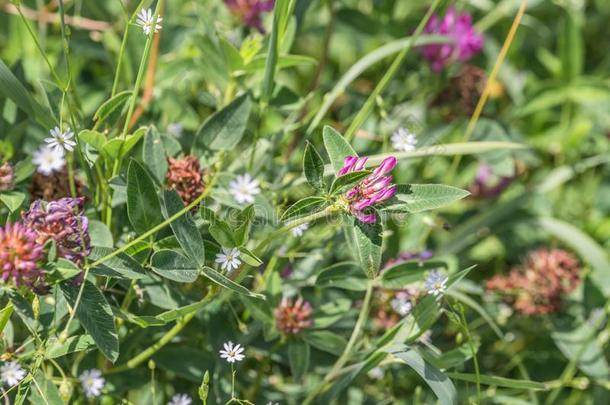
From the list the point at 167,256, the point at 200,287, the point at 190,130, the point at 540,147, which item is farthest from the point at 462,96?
the point at 167,256

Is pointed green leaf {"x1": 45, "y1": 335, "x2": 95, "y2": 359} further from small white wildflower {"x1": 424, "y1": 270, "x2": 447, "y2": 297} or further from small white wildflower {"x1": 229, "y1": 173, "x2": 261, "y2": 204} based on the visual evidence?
small white wildflower {"x1": 424, "y1": 270, "x2": 447, "y2": 297}

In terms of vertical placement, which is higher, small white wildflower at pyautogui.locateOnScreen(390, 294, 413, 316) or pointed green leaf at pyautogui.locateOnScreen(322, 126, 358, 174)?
pointed green leaf at pyautogui.locateOnScreen(322, 126, 358, 174)

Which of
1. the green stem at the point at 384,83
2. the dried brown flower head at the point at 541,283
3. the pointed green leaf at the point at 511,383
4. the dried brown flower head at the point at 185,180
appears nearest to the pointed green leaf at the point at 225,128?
the dried brown flower head at the point at 185,180

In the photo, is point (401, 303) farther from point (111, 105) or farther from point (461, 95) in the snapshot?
point (461, 95)

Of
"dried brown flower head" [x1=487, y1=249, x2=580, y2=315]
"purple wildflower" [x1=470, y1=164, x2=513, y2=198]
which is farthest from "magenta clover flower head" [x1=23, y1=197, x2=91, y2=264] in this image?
"purple wildflower" [x1=470, y1=164, x2=513, y2=198]

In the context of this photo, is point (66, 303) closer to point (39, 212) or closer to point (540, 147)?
point (39, 212)

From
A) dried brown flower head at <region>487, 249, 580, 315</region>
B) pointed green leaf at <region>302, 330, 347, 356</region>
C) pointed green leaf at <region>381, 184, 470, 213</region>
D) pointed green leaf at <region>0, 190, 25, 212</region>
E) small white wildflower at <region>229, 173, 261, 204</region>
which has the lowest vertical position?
dried brown flower head at <region>487, 249, 580, 315</region>

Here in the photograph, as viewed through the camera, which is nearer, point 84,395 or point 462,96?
point 84,395
